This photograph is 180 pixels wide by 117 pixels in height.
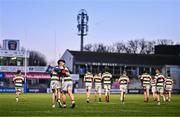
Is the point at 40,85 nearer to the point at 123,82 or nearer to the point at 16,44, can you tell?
the point at 16,44

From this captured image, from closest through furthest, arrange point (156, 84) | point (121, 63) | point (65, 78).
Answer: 1. point (65, 78)
2. point (156, 84)
3. point (121, 63)

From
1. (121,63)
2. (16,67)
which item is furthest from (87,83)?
(121,63)

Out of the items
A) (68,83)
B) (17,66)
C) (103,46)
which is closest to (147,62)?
(17,66)

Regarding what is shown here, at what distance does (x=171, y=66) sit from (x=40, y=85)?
34.2 m

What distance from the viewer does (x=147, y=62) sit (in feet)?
366

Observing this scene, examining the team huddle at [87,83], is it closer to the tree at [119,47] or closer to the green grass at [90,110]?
the green grass at [90,110]

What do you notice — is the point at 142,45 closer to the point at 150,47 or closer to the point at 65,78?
the point at 150,47

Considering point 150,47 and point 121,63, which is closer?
point 121,63

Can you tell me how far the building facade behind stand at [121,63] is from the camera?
105062 millimetres

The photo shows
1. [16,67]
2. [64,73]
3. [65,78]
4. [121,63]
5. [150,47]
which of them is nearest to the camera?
[64,73]

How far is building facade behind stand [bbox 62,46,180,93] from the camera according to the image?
105062 millimetres

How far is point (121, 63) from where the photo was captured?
109 meters

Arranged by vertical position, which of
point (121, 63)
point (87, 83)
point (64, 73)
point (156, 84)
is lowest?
point (156, 84)

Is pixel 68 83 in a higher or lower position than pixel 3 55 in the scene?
lower
